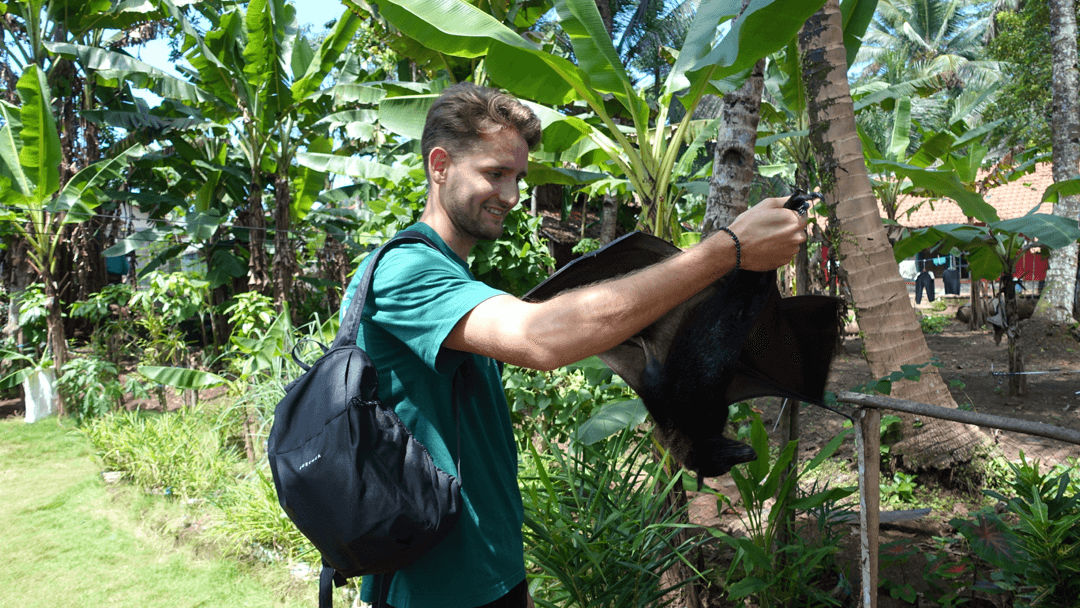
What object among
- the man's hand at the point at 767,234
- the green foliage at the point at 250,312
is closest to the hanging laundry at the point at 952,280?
the green foliage at the point at 250,312

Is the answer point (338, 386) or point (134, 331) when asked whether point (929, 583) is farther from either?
point (134, 331)

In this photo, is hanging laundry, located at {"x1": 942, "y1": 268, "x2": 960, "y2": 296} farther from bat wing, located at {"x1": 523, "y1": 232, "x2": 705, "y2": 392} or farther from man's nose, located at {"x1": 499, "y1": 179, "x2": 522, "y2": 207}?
man's nose, located at {"x1": 499, "y1": 179, "x2": 522, "y2": 207}

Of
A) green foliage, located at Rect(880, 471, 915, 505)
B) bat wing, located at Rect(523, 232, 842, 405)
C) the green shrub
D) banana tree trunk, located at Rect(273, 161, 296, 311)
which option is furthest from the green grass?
green foliage, located at Rect(880, 471, 915, 505)

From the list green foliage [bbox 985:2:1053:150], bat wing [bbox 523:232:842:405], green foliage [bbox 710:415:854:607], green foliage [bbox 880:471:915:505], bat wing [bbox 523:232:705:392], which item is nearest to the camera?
bat wing [bbox 523:232:705:392]

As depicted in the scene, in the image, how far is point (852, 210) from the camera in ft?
11.7

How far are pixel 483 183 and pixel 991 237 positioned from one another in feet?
20.5

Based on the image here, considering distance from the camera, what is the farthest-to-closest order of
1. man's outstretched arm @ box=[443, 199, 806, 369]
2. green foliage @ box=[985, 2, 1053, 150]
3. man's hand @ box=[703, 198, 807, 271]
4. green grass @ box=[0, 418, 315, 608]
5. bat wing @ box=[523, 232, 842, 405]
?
green foliage @ box=[985, 2, 1053, 150], green grass @ box=[0, 418, 315, 608], bat wing @ box=[523, 232, 842, 405], man's hand @ box=[703, 198, 807, 271], man's outstretched arm @ box=[443, 199, 806, 369]

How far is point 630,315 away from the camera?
1137mm

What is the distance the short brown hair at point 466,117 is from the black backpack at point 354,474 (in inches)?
18.4

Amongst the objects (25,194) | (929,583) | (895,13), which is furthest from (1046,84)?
(895,13)

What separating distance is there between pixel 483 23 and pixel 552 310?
2.37 m

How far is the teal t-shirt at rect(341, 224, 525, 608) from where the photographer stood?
1229 mm

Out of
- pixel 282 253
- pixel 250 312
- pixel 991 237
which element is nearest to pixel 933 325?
pixel 991 237

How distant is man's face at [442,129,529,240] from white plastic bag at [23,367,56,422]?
903 centimetres
